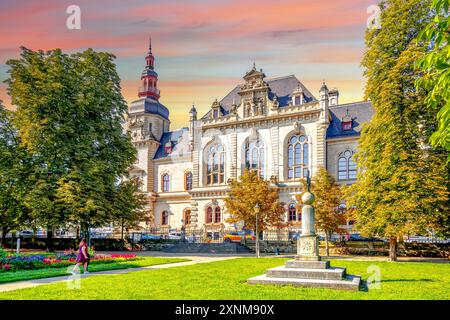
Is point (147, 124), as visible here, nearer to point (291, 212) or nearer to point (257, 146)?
point (257, 146)

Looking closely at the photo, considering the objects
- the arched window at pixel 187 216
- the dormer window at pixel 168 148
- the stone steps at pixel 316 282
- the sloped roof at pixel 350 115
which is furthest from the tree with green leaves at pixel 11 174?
the sloped roof at pixel 350 115

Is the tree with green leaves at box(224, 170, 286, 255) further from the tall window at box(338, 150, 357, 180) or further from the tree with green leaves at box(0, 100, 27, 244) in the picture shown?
the tree with green leaves at box(0, 100, 27, 244)

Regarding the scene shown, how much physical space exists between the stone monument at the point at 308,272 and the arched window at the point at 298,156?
98.1ft

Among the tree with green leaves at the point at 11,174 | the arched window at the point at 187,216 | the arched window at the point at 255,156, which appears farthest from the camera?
the arched window at the point at 187,216

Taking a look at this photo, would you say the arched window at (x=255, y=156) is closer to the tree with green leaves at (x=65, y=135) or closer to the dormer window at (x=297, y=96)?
the dormer window at (x=297, y=96)

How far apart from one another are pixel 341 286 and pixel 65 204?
20.2 metres

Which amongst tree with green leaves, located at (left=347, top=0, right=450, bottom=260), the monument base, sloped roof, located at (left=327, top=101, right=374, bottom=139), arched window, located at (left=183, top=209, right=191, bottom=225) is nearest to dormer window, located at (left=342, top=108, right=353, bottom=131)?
sloped roof, located at (left=327, top=101, right=374, bottom=139)

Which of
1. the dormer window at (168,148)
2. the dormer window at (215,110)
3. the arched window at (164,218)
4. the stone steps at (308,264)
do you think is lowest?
the arched window at (164,218)

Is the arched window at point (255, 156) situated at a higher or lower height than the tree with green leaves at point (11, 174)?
higher

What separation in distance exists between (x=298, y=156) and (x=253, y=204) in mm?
12593

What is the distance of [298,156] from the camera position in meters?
45.3

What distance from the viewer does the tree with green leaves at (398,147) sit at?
2305cm

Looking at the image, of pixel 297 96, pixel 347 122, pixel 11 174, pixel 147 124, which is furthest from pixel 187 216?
pixel 11 174
